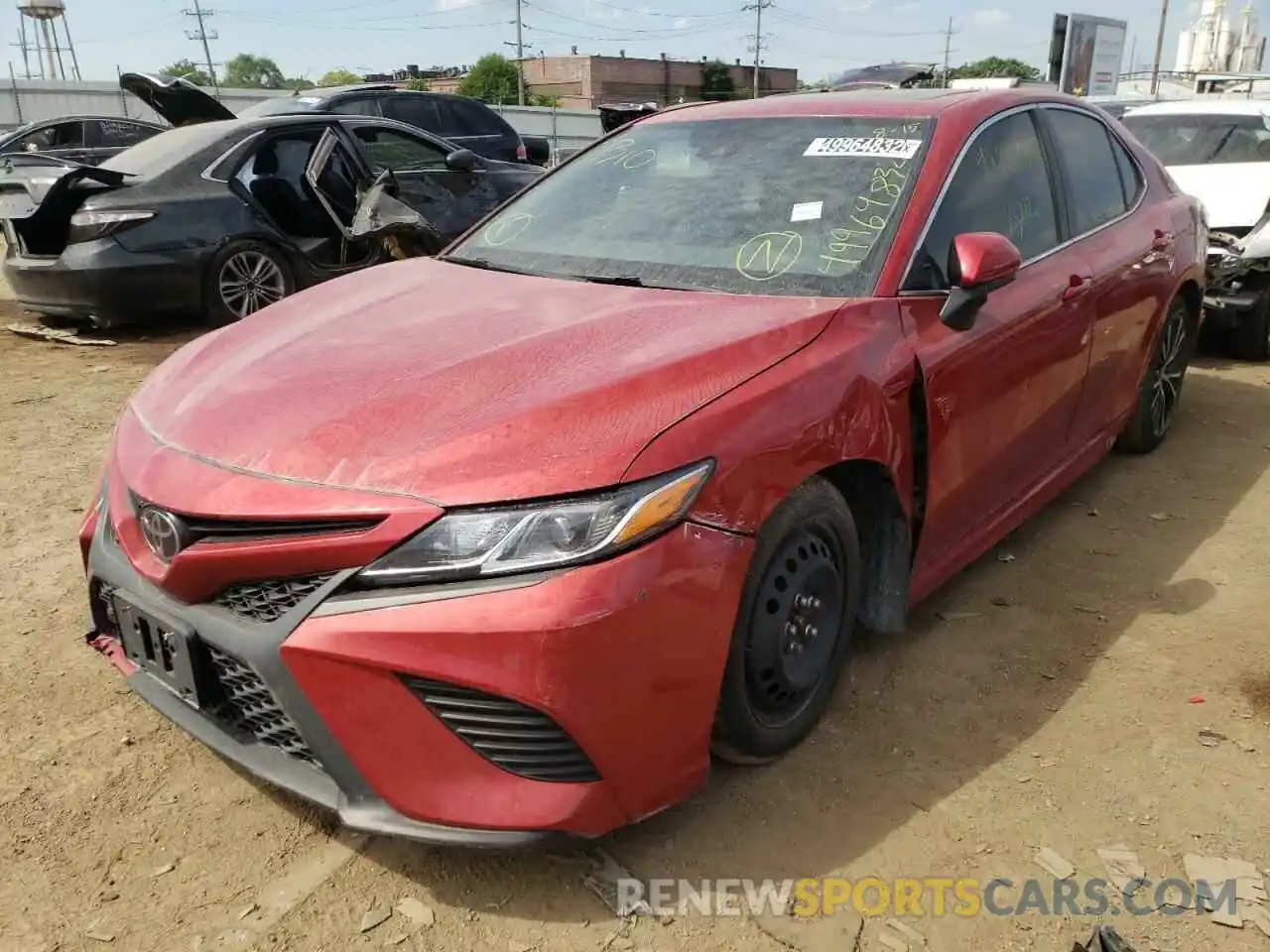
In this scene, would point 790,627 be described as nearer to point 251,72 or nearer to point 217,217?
point 217,217

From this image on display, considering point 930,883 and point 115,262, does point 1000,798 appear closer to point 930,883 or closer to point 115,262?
point 930,883

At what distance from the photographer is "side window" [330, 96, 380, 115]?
9.64 m

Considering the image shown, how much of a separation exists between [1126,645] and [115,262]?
19.9ft

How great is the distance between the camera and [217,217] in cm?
667

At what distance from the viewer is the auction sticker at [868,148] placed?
9.59 ft

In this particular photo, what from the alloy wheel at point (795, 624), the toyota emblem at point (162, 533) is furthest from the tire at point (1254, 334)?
the toyota emblem at point (162, 533)

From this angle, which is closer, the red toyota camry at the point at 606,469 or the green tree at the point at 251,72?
the red toyota camry at the point at 606,469

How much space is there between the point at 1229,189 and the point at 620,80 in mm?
83149

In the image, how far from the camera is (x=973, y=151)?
3.03m

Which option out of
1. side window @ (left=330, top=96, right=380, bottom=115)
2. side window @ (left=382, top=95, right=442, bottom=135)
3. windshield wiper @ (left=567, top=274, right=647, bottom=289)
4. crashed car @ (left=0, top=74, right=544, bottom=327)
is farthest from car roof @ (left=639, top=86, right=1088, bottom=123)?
side window @ (left=382, top=95, right=442, bottom=135)

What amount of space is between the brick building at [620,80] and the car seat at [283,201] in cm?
7683

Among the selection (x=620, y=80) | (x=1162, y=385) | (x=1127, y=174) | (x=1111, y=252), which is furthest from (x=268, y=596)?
(x=620, y=80)

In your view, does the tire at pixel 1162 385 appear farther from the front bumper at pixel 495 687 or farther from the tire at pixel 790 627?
the front bumper at pixel 495 687

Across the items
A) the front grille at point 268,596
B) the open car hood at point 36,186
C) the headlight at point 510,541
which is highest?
the open car hood at point 36,186
